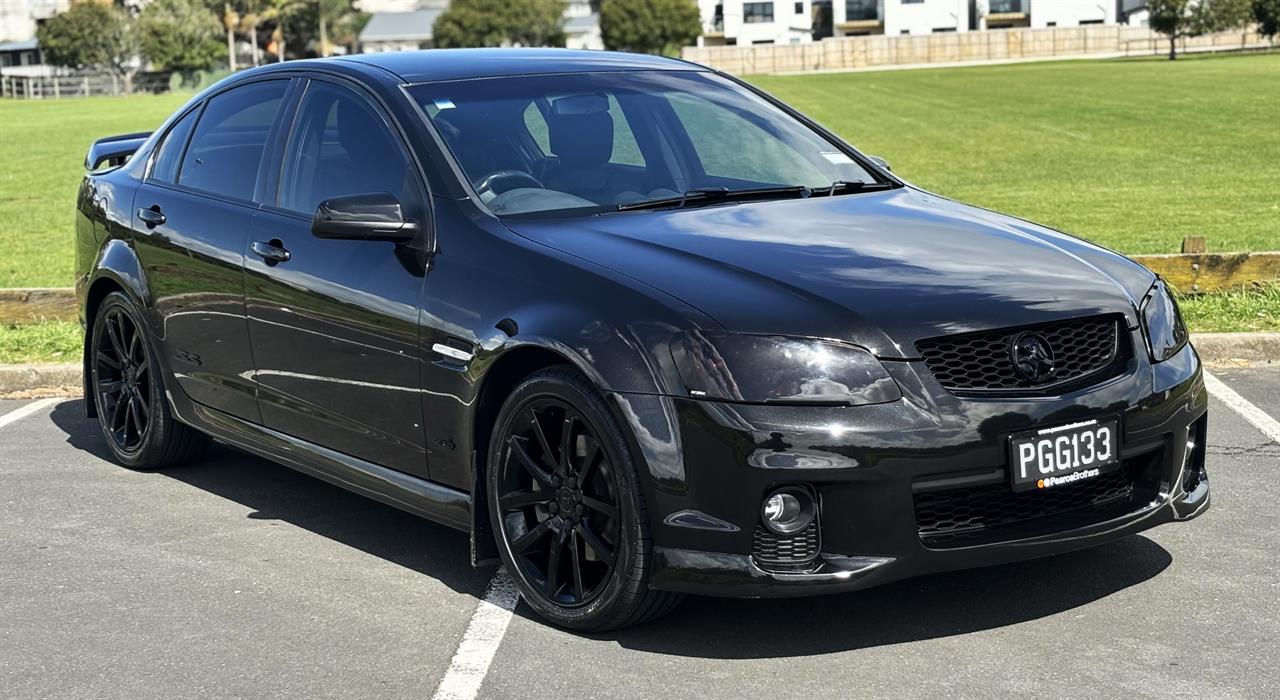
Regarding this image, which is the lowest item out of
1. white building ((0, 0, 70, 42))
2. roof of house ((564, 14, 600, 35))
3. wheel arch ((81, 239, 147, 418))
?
wheel arch ((81, 239, 147, 418))

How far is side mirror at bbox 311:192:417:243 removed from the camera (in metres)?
5.30

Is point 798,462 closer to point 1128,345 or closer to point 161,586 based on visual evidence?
point 1128,345

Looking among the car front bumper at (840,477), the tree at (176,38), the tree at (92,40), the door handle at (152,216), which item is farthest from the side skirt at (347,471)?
the tree at (176,38)

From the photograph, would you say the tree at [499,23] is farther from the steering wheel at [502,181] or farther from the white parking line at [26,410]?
the steering wheel at [502,181]

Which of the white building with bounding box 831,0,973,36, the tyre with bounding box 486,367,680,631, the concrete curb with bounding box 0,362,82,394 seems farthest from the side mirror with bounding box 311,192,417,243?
the white building with bounding box 831,0,973,36

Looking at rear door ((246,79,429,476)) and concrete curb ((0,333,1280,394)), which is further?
concrete curb ((0,333,1280,394))

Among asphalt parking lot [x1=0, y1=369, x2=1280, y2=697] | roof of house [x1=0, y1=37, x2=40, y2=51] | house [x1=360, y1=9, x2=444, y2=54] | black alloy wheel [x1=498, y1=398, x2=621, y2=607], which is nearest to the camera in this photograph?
asphalt parking lot [x1=0, y1=369, x2=1280, y2=697]

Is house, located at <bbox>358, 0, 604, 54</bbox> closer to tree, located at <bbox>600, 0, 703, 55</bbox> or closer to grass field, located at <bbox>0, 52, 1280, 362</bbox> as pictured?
tree, located at <bbox>600, 0, 703, 55</bbox>

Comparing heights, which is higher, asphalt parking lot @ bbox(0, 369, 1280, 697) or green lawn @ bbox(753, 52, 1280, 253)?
green lawn @ bbox(753, 52, 1280, 253)

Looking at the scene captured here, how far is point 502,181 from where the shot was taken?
5.48m

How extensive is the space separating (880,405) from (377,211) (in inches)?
69.9

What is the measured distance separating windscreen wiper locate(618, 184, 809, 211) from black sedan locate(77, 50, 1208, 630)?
1 centimetres

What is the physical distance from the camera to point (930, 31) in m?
121

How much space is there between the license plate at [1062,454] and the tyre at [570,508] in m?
1.00
